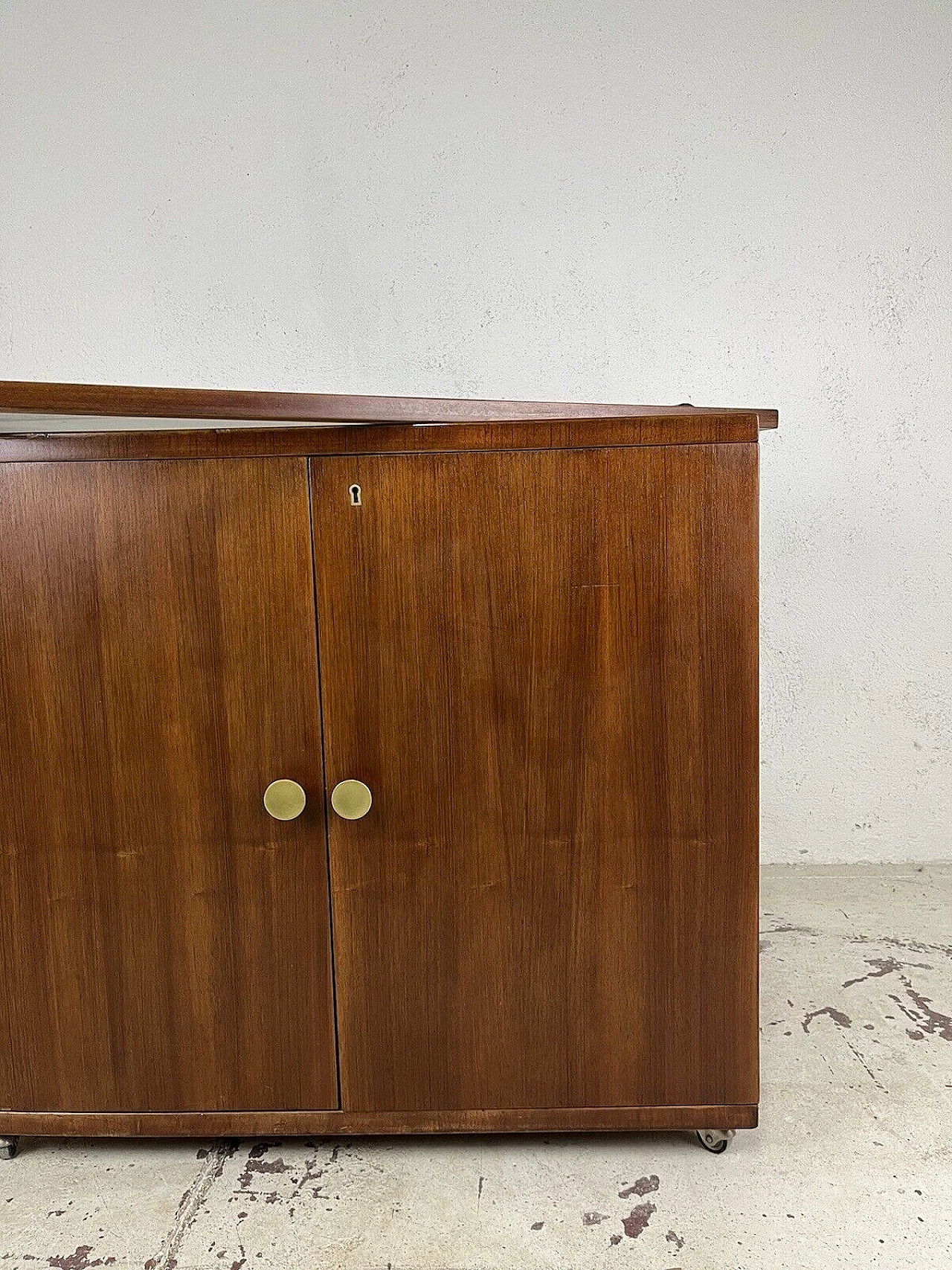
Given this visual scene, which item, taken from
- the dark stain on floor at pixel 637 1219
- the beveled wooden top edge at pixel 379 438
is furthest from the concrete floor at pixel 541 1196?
the beveled wooden top edge at pixel 379 438

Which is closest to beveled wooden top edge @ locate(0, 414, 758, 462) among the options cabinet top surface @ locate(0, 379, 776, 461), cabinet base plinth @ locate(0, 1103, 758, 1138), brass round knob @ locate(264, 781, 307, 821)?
cabinet top surface @ locate(0, 379, 776, 461)

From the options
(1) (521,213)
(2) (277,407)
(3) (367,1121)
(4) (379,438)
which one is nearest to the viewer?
(2) (277,407)

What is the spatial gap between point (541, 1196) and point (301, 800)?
0.69 meters

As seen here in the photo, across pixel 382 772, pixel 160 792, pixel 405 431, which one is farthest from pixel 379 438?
pixel 160 792

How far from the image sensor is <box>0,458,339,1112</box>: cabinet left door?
1354 millimetres

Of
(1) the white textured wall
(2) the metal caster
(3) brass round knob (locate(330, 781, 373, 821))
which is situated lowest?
(2) the metal caster

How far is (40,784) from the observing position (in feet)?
4.61

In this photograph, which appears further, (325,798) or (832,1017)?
(832,1017)

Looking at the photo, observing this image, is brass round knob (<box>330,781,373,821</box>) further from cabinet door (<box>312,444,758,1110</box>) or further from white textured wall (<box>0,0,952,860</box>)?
white textured wall (<box>0,0,952,860</box>)

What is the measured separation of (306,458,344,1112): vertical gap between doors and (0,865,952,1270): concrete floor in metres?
0.17

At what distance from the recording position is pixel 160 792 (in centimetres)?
140

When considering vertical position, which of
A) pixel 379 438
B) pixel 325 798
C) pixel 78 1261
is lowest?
pixel 78 1261

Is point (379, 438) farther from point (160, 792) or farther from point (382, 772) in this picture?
point (160, 792)

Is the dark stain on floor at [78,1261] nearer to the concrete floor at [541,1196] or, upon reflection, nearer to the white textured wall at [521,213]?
the concrete floor at [541,1196]
